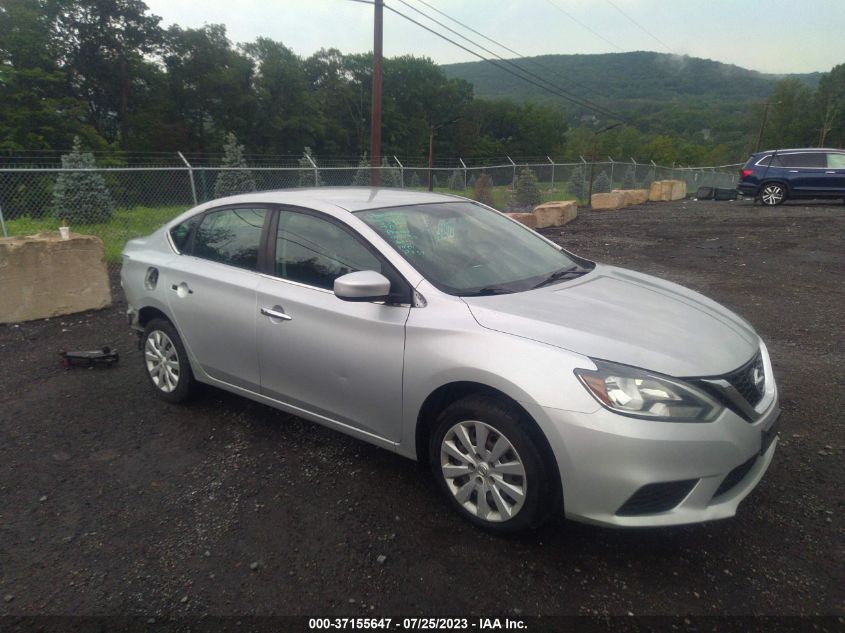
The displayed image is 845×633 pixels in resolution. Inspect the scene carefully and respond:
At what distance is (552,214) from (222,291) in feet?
42.8

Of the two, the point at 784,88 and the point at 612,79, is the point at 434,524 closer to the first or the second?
the point at 612,79

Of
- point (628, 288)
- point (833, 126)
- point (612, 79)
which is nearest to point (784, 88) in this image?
point (833, 126)

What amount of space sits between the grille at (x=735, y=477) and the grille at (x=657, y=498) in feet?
0.59

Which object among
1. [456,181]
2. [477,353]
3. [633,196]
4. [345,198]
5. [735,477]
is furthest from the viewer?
[633,196]

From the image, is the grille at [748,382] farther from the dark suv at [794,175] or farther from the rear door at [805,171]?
the rear door at [805,171]

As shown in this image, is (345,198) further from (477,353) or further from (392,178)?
(392,178)

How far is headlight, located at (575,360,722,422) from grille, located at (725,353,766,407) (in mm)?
224

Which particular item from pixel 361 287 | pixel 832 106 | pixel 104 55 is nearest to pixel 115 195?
pixel 361 287

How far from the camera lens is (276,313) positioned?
11.0 ft

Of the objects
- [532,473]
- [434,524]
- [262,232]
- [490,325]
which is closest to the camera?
[532,473]

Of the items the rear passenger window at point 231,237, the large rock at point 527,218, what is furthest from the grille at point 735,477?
the large rock at point 527,218

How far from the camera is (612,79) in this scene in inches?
2598

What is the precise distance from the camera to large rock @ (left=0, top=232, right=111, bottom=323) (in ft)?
20.7

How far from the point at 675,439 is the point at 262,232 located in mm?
2647
